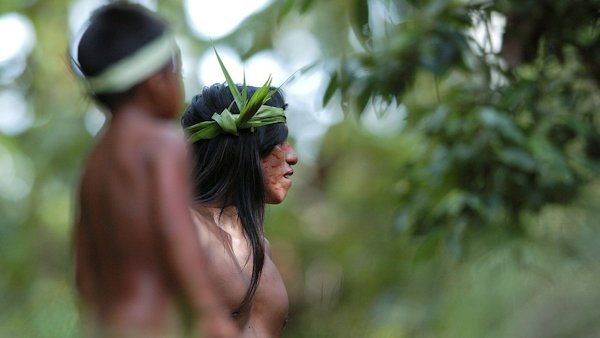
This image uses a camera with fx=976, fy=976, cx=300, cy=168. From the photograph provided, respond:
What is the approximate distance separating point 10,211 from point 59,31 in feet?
4.44

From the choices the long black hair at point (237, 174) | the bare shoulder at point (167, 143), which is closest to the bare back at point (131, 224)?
the bare shoulder at point (167, 143)

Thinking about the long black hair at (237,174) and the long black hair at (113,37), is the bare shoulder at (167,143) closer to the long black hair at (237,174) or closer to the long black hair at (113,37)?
the long black hair at (113,37)

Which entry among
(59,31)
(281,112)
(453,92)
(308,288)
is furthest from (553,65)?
(59,31)

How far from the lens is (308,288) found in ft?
14.7

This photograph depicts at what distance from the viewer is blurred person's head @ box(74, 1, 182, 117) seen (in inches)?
49.6

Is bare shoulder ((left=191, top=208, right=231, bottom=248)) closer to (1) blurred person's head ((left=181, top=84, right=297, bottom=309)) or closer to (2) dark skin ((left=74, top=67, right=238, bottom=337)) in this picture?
(1) blurred person's head ((left=181, top=84, right=297, bottom=309))

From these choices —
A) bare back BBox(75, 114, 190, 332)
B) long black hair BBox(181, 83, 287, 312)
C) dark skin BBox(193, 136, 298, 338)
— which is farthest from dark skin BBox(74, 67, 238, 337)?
long black hair BBox(181, 83, 287, 312)

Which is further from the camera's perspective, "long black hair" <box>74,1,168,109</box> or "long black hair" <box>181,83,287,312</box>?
"long black hair" <box>181,83,287,312</box>

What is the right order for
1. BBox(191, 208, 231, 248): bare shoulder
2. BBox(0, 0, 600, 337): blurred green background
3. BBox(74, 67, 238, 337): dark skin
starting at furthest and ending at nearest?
1. BBox(0, 0, 600, 337): blurred green background
2. BBox(191, 208, 231, 248): bare shoulder
3. BBox(74, 67, 238, 337): dark skin

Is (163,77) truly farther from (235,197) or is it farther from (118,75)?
(235,197)

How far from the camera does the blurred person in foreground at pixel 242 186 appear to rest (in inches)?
64.1

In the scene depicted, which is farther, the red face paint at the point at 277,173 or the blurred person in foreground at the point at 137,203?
the red face paint at the point at 277,173

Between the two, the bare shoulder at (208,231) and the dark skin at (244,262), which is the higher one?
the bare shoulder at (208,231)

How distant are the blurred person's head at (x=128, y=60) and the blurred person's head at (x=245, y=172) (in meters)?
0.43
